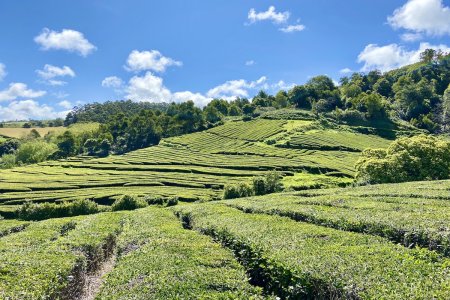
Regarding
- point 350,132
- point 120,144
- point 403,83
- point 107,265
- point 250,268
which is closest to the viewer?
point 250,268

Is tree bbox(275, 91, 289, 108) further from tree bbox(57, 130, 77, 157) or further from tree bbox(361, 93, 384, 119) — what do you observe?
tree bbox(57, 130, 77, 157)

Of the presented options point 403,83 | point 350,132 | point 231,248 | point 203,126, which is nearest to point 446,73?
point 403,83

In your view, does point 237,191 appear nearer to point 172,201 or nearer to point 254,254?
point 172,201

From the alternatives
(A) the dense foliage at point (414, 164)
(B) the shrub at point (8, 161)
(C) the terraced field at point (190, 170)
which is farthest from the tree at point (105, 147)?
(A) the dense foliage at point (414, 164)

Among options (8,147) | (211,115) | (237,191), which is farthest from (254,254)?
(8,147)

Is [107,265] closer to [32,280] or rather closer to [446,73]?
[32,280]

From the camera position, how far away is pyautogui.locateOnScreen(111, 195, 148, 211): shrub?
192ft

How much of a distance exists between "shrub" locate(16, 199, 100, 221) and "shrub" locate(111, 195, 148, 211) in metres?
3.93

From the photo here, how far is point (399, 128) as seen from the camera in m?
144

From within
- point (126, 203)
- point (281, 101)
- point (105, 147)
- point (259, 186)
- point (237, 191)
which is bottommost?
point (126, 203)

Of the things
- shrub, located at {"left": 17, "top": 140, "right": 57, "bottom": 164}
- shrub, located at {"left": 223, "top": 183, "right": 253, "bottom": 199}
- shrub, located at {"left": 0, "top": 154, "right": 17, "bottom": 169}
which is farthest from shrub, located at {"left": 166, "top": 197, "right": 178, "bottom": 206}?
shrub, located at {"left": 0, "top": 154, "right": 17, "bottom": 169}

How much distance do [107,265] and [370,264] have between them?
57.5 feet

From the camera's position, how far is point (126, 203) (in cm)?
5919

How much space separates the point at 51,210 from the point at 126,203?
11.5 m
